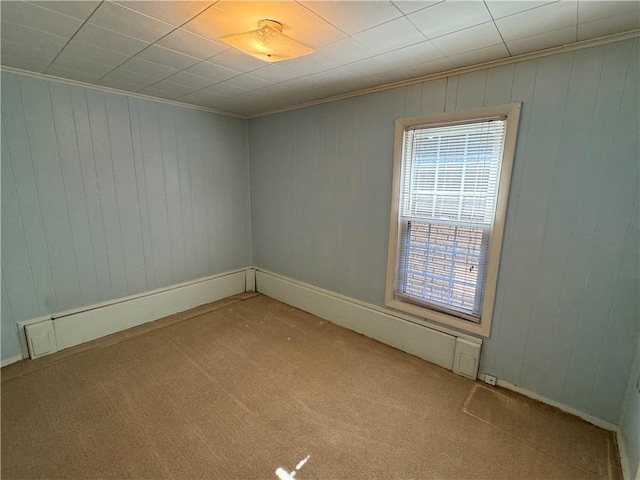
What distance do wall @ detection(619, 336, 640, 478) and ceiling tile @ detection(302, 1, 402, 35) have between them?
235 cm

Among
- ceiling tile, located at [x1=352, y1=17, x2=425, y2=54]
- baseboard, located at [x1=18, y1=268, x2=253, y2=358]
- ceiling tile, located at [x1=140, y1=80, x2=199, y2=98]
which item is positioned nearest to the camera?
ceiling tile, located at [x1=352, y1=17, x2=425, y2=54]

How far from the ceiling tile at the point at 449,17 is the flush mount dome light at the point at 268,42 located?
62 cm

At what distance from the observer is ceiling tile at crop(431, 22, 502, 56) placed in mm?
1588

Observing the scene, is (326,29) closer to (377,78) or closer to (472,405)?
(377,78)

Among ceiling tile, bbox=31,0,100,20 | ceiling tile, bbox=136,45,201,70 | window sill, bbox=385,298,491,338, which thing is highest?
ceiling tile, bbox=136,45,201,70

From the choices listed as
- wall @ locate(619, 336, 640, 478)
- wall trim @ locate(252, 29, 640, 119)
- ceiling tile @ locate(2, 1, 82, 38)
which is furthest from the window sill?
ceiling tile @ locate(2, 1, 82, 38)

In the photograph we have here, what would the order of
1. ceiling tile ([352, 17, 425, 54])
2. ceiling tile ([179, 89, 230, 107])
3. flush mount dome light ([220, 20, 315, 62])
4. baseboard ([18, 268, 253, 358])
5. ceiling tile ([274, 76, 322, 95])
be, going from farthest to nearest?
ceiling tile ([179, 89, 230, 107]) → baseboard ([18, 268, 253, 358]) → ceiling tile ([274, 76, 322, 95]) → ceiling tile ([352, 17, 425, 54]) → flush mount dome light ([220, 20, 315, 62])

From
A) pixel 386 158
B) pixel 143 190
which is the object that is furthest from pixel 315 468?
pixel 143 190

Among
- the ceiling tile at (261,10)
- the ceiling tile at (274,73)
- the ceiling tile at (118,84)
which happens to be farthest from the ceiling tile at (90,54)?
the ceiling tile at (261,10)

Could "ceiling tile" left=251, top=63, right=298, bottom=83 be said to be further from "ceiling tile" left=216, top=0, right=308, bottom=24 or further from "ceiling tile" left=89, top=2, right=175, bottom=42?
"ceiling tile" left=89, top=2, right=175, bottom=42

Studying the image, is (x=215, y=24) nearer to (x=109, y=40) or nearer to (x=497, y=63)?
(x=109, y=40)

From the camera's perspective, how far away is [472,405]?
6.80 feet

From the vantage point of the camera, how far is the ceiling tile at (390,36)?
155 centimetres

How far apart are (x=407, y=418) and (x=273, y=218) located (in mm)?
2721
